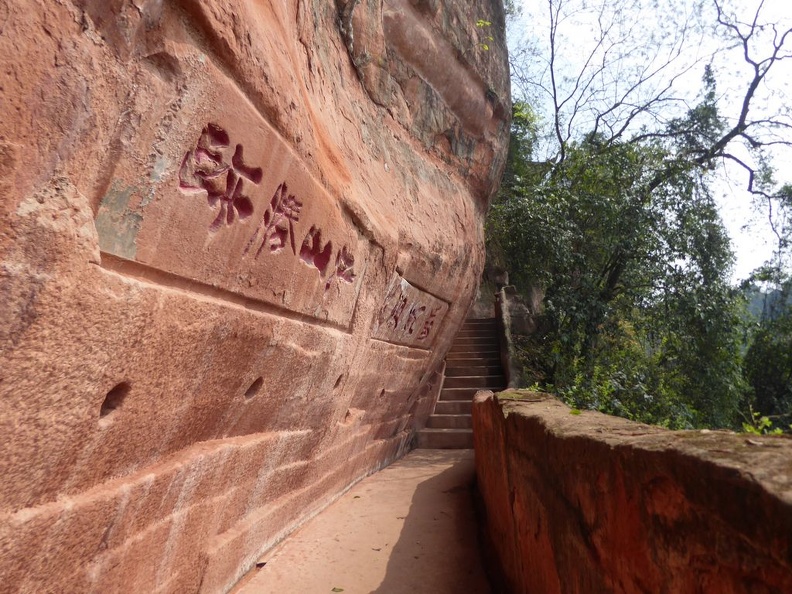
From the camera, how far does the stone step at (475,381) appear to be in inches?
334

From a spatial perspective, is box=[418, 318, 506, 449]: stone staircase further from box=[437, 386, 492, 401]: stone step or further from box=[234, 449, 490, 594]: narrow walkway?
box=[234, 449, 490, 594]: narrow walkway

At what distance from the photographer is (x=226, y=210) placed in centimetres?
210

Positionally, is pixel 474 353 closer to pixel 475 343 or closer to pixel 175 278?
pixel 475 343

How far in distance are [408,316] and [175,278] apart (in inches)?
140

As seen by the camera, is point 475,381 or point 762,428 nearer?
point 762,428

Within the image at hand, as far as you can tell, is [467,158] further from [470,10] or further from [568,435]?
[568,435]

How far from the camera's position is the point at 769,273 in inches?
432

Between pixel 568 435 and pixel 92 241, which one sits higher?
pixel 92 241

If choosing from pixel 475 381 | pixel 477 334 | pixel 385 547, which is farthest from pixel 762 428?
pixel 477 334

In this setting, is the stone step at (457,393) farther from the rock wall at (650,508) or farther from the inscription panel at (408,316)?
the rock wall at (650,508)

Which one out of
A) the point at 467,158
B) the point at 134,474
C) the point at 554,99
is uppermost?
the point at 554,99

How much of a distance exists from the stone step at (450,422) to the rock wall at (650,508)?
5386mm

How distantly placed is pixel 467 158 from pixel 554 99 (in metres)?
8.90

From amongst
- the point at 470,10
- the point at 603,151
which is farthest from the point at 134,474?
the point at 603,151
